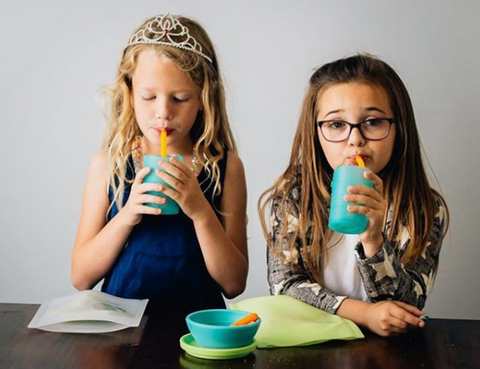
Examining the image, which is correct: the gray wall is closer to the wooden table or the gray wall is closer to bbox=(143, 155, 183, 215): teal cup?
bbox=(143, 155, 183, 215): teal cup

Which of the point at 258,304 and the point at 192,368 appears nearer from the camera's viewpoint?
the point at 192,368

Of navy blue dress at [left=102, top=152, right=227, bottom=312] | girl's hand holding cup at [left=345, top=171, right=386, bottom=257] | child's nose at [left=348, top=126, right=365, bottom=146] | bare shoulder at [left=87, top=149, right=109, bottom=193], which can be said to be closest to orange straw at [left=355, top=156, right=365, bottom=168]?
child's nose at [left=348, top=126, right=365, bottom=146]

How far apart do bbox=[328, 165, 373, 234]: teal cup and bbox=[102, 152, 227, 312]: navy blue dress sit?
538 mm

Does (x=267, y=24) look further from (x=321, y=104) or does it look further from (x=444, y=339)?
(x=444, y=339)

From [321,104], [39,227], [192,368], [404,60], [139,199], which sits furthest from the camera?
[39,227]

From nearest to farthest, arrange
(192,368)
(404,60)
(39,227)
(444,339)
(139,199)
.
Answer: (192,368) < (444,339) < (139,199) < (404,60) < (39,227)

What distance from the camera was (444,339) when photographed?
1271 millimetres

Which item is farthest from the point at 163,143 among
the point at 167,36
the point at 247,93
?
the point at 247,93

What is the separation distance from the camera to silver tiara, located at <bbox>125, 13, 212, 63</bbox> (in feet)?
5.63

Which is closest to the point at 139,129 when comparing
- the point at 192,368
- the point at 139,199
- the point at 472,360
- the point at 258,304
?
the point at 139,199

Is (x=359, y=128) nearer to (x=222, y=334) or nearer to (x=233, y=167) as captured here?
(x=233, y=167)

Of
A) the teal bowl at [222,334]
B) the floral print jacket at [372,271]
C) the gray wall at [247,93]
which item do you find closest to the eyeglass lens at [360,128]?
the floral print jacket at [372,271]

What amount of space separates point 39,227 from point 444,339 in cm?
149

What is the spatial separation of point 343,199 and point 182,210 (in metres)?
0.52
